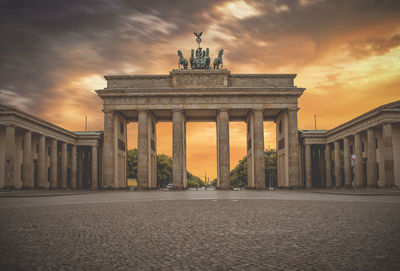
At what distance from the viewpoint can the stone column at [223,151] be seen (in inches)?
2142

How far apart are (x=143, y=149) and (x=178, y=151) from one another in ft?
18.6

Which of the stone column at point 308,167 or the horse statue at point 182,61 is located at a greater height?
the horse statue at point 182,61

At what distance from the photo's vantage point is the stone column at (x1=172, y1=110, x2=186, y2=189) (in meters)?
54.8

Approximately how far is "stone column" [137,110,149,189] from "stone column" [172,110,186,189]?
433 cm

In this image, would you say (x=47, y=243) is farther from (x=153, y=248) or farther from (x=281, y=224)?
(x=281, y=224)

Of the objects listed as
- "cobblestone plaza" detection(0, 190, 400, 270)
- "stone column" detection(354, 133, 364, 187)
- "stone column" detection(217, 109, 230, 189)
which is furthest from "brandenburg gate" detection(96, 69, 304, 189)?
"cobblestone plaza" detection(0, 190, 400, 270)

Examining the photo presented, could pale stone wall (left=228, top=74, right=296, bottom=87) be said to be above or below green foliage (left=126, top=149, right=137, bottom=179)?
above

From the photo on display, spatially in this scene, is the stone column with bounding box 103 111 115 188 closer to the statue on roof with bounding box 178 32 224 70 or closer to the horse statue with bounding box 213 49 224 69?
the statue on roof with bounding box 178 32 224 70

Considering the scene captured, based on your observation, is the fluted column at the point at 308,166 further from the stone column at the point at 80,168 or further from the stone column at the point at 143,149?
the stone column at the point at 80,168

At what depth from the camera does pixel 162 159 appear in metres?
107

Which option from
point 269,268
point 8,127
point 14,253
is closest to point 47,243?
point 14,253

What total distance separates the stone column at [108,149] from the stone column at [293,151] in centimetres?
2822

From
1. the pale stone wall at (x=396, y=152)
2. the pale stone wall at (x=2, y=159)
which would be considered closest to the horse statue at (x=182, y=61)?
the pale stone wall at (x=2, y=159)

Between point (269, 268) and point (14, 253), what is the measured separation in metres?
4.79
